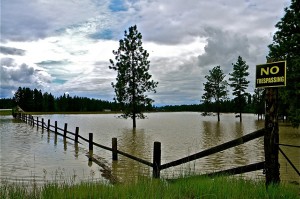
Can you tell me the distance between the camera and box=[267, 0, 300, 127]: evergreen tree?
79.3 feet

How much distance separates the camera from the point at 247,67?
63188 millimetres

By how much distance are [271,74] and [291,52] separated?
22.9m

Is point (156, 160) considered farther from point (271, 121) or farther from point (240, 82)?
point (240, 82)

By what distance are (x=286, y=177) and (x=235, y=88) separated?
54659 mm

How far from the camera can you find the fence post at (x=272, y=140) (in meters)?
5.96

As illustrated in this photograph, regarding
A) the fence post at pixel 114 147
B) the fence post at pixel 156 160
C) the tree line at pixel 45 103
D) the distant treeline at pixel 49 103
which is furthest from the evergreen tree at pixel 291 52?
the tree line at pixel 45 103

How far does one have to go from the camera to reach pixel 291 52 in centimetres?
2602

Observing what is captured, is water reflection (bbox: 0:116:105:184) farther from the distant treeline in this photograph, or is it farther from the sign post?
the distant treeline

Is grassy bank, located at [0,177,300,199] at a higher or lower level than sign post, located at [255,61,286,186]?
lower

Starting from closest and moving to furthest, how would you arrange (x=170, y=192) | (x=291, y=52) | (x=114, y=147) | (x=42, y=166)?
(x=170, y=192) → (x=42, y=166) → (x=114, y=147) → (x=291, y=52)

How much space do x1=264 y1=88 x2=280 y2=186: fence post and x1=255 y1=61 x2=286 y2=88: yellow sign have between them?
8.7 inches

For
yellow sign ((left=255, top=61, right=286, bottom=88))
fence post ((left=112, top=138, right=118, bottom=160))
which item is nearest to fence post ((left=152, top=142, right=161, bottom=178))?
Answer: yellow sign ((left=255, top=61, right=286, bottom=88))

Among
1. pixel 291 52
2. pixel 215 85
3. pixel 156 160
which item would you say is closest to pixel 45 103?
pixel 215 85

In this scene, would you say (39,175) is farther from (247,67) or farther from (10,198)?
(247,67)
